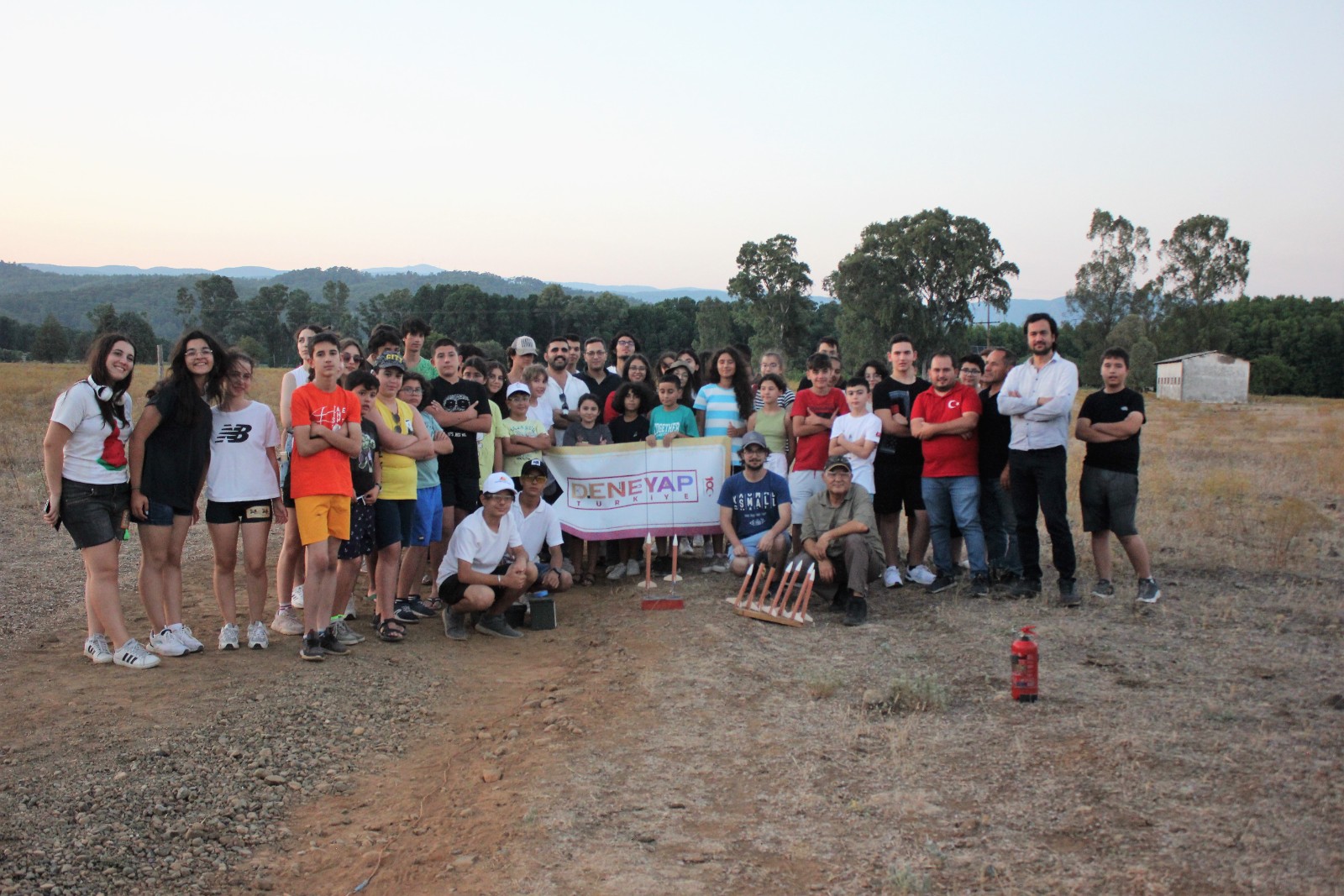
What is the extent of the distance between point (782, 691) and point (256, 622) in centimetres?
366

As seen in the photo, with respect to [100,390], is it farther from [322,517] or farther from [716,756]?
[716,756]

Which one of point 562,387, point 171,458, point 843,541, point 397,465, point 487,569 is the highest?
point 562,387

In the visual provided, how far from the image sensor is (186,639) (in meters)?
6.57

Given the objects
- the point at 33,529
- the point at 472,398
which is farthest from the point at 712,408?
the point at 33,529

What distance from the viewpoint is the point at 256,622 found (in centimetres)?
675

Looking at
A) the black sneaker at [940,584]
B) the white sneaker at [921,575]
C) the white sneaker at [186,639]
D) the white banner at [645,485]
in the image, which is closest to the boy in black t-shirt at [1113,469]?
the black sneaker at [940,584]

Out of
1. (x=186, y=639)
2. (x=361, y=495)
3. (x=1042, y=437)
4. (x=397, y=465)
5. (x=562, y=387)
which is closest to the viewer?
(x=186, y=639)

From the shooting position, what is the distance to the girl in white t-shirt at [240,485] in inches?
255

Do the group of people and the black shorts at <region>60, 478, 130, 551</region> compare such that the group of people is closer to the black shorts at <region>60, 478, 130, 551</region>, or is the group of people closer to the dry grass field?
the black shorts at <region>60, 478, 130, 551</region>

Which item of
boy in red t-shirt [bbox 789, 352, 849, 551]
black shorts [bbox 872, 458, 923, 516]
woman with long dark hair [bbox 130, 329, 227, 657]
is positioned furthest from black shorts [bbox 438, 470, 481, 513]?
black shorts [bbox 872, 458, 923, 516]

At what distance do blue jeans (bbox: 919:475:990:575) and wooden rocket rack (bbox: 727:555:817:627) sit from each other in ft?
4.26

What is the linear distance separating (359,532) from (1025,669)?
4.53 meters

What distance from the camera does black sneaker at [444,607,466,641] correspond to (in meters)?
7.37

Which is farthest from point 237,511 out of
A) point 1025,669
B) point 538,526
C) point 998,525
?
point 998,525
